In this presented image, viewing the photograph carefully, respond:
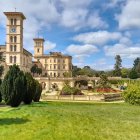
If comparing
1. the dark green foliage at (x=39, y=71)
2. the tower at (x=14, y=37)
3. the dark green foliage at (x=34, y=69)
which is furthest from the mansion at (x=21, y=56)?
the dark green foliage at (x=39, y=71)

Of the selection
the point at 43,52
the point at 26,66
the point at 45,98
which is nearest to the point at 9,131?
the point at 45,98

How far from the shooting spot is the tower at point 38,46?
5630 inches

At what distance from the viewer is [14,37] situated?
335 feet

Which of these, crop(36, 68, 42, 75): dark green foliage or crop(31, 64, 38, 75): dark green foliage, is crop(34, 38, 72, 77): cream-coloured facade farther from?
crop(31, 64, 38, 75): dark green foliage

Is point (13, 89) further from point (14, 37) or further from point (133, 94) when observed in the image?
point (14, 37)

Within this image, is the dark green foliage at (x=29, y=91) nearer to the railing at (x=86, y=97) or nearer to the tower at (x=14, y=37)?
the railing at (x=86, y=97)

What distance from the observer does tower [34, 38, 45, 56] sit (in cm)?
14300

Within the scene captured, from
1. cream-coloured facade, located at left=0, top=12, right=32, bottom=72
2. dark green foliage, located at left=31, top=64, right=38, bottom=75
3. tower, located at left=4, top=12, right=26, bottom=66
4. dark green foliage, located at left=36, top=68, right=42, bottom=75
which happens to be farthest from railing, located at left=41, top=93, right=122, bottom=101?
dark green foliage, located at left=36, top=68, right=42, bottom=75

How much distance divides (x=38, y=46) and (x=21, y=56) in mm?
43465

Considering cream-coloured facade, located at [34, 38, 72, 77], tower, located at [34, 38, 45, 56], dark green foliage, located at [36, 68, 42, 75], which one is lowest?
dark green foliage, located at [36, 68, 42, 75]

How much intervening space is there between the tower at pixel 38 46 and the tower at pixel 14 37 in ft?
132

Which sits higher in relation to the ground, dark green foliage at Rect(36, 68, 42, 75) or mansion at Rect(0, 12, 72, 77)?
mansion at Rect(0, 12, 72, 77)

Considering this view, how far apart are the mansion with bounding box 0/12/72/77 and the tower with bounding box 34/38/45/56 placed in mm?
2946

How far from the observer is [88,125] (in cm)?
1823
